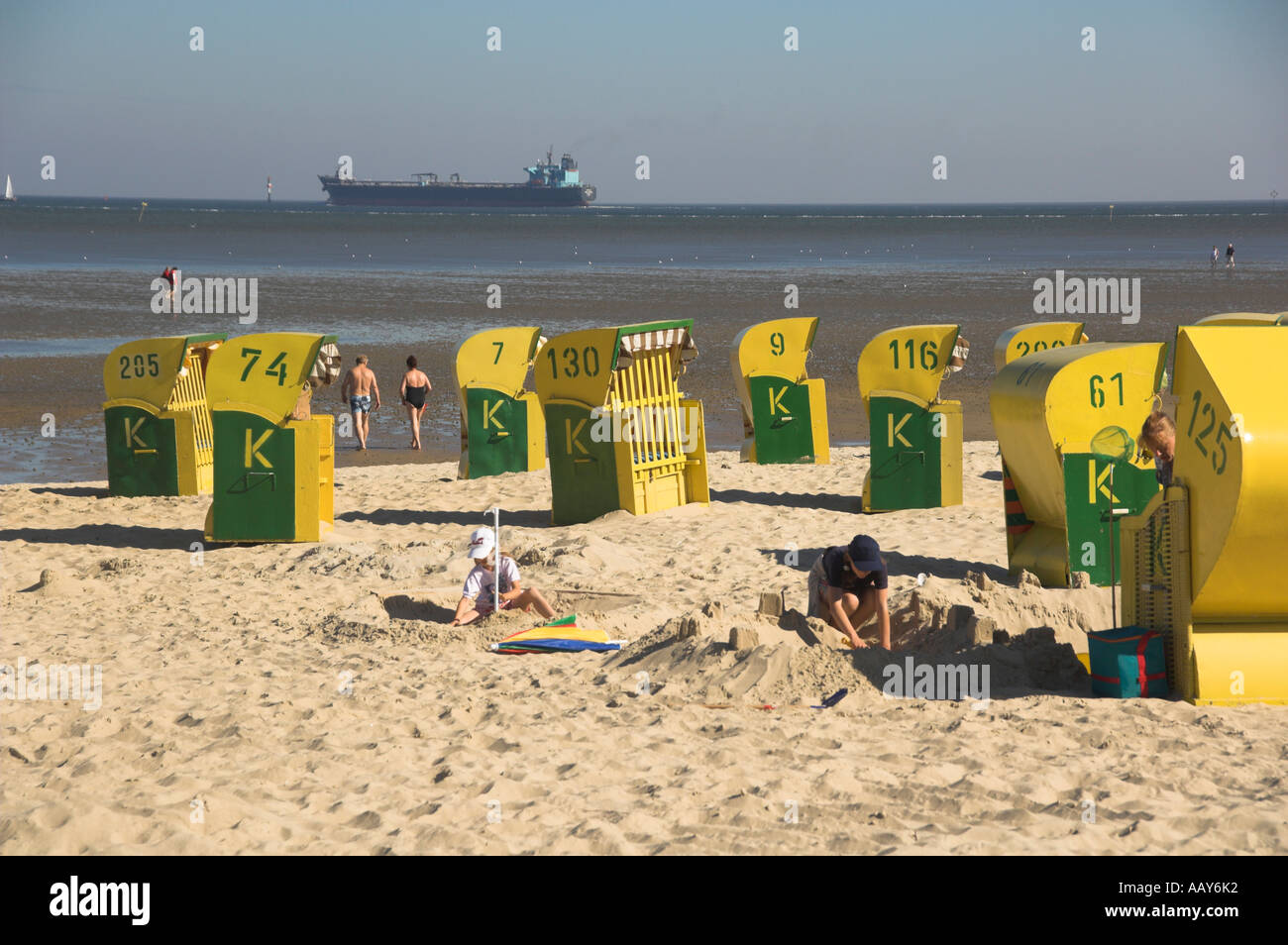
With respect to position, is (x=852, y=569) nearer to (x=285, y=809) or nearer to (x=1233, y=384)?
(x=1233, y=384)

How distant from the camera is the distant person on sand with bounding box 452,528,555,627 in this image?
24.2ft

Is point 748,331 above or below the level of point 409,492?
above

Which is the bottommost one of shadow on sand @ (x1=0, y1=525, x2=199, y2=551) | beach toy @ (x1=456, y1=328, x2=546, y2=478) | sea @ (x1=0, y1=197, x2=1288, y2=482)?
shadow on sand @ (x1=0, y1=525, x2=199, y2=551)

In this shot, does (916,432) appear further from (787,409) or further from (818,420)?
(787,409)

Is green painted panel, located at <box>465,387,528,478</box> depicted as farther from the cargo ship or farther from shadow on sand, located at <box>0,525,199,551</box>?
the cargo ship

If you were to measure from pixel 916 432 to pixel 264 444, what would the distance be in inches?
215

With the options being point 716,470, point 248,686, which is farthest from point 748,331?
point 248,686

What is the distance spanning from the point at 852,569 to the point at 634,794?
2.31 metres

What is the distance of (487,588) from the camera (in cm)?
759

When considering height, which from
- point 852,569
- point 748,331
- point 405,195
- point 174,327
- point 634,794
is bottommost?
point 634,794

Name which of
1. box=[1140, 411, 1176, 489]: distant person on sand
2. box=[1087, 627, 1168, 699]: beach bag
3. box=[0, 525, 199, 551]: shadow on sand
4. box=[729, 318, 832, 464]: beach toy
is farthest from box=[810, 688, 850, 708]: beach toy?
box=[729, 318, 832, 464]: beach toy

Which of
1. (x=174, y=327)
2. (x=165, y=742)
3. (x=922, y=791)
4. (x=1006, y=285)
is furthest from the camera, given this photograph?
(x=1006, y=285)

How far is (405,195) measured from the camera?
520ft

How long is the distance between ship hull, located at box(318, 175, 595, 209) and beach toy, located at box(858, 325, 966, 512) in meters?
146
